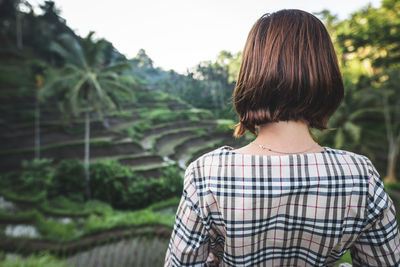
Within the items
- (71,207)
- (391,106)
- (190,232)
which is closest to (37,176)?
(71,207)

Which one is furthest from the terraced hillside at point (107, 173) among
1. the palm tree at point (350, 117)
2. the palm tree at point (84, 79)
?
the palm tree at point (350, 117)

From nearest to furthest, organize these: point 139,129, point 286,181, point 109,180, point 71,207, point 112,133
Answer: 1. point 286,181
2. point 71,207
3. point 109,180
4. point 139,129
5. point 112,133

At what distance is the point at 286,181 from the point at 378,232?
0.22 metres

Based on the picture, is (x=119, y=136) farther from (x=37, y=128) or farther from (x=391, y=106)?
(x=391, y=106)

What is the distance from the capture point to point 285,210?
403mm

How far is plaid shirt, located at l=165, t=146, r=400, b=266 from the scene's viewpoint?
15.1 inches

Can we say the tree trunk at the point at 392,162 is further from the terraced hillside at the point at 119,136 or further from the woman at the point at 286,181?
the woman at the point at 286,181

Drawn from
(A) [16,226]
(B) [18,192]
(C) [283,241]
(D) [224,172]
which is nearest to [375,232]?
(C) [283,241]

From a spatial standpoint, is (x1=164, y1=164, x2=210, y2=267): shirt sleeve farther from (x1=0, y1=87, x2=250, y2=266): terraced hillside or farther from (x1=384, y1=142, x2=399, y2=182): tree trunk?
(x1=384, y1=142, x2=399, y2=182): tree trunk

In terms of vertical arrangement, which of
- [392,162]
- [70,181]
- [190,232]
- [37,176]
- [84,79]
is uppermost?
[84,79]

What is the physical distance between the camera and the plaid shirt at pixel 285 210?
0.38m

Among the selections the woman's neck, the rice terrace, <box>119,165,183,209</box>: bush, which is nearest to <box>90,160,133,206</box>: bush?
the rice terrace

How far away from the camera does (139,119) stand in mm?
9727

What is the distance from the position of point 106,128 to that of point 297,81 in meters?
10.3
